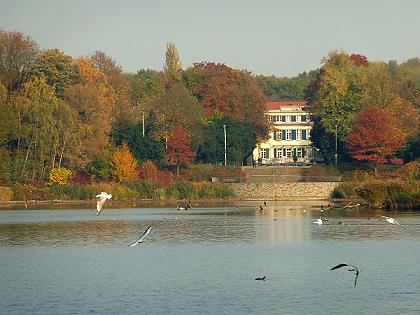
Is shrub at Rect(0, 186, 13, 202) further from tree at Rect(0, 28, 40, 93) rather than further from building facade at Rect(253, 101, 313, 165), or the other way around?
building facade at Rect(253, 101, 313, 165)

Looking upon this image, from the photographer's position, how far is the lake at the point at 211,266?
27516 mm

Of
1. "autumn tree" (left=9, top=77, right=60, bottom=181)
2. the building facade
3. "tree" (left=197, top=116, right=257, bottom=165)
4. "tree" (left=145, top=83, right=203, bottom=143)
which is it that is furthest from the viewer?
the building facade

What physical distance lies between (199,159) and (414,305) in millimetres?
89914

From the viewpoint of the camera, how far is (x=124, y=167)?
9788cm

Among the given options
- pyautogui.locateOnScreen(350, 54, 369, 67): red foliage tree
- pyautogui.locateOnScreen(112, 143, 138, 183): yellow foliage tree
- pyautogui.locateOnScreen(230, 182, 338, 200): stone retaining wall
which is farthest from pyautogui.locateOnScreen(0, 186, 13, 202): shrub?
pyautogui.locateOnScreen(350, 54, 369, 67): red foliage tree

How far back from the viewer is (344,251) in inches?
1599

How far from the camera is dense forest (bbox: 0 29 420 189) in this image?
94438 mm

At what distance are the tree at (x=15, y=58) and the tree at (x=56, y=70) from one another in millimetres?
844

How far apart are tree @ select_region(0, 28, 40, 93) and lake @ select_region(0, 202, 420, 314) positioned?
143 feet

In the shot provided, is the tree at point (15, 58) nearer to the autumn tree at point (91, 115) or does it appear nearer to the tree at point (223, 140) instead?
the autumn tree at point (91, 115)

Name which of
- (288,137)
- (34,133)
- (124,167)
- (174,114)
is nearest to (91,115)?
(124,167)

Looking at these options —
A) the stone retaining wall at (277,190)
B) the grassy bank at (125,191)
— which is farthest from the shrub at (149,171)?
the stone retaining wall at (277,190)

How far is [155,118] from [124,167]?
14.7 meters

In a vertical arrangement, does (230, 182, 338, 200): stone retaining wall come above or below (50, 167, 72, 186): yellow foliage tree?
below
